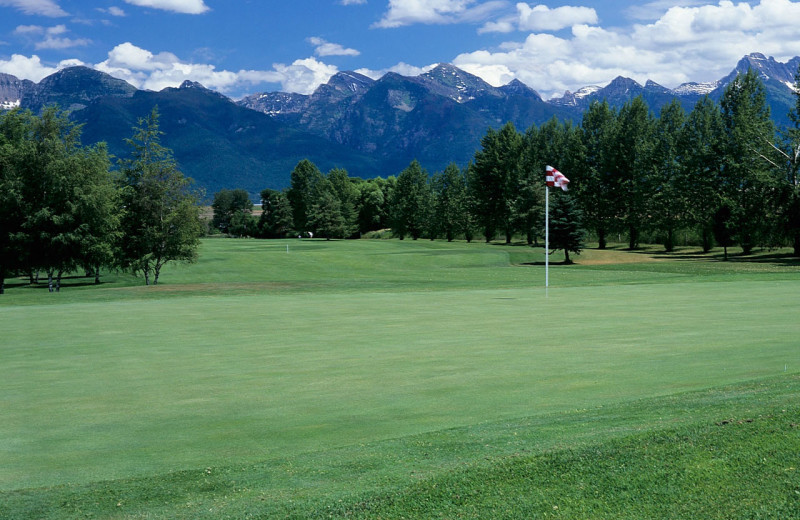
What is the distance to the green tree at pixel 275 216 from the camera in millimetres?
157875

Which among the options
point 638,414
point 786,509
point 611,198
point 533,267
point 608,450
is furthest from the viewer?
point 611,198

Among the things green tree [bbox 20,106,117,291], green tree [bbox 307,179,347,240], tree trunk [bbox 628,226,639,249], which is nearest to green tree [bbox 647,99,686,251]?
tree trunk [bbox 628,226,639,249]

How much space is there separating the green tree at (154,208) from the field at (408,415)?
27.4 m

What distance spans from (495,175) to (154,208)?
61811 millimetres

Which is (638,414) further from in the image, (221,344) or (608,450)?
(221,344)

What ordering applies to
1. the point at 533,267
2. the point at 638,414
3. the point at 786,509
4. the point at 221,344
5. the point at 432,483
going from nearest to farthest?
the point at 786,509
the point at 432,483
the point at 638,414
the point at 221,344
the point at 533,267

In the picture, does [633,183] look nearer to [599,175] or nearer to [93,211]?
[599,175]

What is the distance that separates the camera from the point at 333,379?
10820 millimetres

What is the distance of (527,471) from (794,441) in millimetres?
2622

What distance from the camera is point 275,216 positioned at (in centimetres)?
16038

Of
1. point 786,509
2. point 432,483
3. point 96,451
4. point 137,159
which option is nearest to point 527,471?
point 432,483

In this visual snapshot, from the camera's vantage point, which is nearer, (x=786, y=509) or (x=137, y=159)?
(x=786, y=509)

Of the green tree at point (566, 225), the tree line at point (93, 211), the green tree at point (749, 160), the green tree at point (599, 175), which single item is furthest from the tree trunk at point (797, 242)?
the tree line at point (93, 211)

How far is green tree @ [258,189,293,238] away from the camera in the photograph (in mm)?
157875
